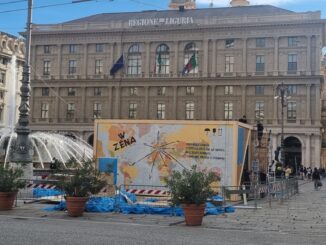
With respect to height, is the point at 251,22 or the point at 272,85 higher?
the point at 251,22

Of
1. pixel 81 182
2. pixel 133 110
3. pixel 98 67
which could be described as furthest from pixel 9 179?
pixel 98 67

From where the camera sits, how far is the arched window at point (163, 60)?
290 ft

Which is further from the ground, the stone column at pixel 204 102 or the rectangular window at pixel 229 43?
the rectangular window at pixel 229 43

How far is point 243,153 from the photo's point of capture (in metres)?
24.9

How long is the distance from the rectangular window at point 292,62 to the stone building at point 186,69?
0.15 metres

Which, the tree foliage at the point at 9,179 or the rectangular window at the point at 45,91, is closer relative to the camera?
the tree foliage at the point at 9,179

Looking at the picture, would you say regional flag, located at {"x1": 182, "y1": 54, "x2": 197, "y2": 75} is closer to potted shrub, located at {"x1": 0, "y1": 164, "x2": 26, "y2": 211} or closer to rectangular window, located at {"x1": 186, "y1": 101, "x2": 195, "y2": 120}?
rectangular window, located at {"x1": 186, "y1": 101, "x2": 195, "y2": 120}

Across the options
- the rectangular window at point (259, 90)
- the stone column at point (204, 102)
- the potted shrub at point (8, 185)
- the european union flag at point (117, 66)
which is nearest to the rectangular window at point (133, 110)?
the european union flag at point (117, 66)

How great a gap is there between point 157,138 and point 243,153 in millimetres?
3964

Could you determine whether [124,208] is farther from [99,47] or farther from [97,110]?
[99,47]

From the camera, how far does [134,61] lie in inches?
3543

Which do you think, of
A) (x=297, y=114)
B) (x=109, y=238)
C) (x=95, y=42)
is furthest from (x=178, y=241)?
(x=95, y=42)

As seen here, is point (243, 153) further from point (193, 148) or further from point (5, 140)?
point (5, 140)

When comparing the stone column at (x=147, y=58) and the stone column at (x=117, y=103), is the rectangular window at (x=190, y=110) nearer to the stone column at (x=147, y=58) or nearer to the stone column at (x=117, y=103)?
the stone column at (x=147, y=58)
